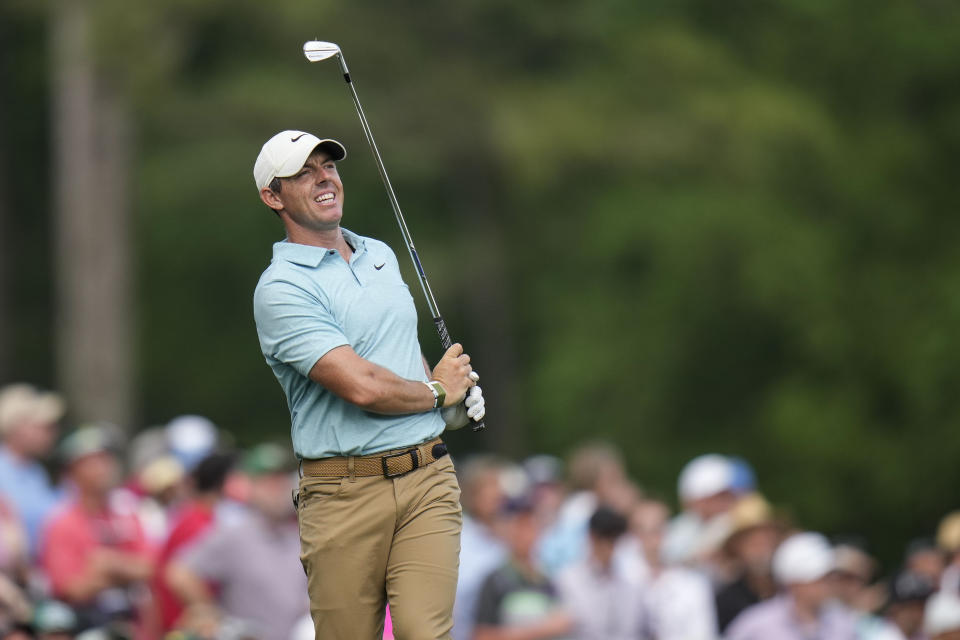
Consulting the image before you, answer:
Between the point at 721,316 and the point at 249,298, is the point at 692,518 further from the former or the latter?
the point at 249,298

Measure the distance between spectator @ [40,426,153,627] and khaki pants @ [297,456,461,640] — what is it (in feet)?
9.86

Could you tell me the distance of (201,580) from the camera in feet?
26.2

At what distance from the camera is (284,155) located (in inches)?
199

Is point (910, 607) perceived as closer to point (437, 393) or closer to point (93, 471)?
point (93, 471)

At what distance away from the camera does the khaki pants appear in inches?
194

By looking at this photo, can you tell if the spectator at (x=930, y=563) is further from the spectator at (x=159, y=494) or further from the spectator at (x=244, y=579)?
the spectator at (x=159, y=494)

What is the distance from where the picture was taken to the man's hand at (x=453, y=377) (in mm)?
5066

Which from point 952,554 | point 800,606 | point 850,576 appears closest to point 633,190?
point 952,554

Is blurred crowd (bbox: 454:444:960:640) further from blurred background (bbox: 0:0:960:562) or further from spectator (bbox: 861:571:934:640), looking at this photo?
blurred background (bbox: 0:0:960:562)

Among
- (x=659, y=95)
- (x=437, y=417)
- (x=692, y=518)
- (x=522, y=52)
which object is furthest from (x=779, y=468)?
(x=437, y=417)

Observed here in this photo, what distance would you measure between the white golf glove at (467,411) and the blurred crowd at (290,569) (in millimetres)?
2147

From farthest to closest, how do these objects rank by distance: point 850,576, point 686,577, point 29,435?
point 850,576, point 29,435, point 686,577

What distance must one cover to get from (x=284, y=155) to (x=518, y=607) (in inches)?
139

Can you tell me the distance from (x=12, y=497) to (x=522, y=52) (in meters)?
13.6
